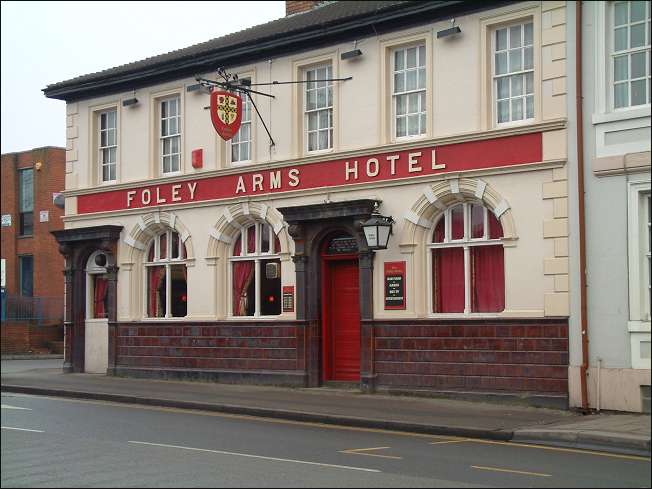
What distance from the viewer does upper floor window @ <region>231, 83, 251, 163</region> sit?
23438mm

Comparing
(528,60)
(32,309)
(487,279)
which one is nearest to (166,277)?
(487,279)

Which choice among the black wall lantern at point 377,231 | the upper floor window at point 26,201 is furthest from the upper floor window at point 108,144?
the upper floor window at point 26,201

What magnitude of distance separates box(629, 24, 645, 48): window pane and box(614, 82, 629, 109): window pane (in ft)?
2.17

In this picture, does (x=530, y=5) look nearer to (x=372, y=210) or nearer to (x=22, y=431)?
(x=372, y=210)

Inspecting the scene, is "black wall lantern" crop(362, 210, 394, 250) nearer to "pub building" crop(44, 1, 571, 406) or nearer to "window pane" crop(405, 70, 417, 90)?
"pub building" crop(44, 1, 571, 406)

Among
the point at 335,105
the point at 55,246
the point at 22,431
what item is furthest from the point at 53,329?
the point at 22,431

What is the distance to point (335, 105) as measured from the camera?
71.1 ft

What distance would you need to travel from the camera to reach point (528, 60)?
1881cm

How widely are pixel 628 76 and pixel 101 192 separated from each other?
46.2 feet

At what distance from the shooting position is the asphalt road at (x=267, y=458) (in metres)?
10.8

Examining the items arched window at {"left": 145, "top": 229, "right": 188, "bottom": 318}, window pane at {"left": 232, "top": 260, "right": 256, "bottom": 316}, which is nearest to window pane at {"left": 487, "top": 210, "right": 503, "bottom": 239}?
window pane at {"left": 232, "top": 260, "right": 256, "bottom": 316}

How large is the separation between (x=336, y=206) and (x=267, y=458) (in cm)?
921

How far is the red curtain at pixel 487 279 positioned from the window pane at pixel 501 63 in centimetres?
325

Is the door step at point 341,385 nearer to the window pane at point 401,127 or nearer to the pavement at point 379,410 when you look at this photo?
the pavement at point 379,410
